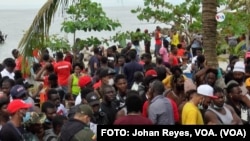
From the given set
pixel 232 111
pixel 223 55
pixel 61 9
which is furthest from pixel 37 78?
pixel 223 55

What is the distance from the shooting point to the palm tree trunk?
11.2 metres

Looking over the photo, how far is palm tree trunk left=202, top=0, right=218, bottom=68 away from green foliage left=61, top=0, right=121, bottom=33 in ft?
17.5

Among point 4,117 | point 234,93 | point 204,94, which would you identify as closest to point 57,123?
point 4,117

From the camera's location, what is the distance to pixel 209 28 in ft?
37.1

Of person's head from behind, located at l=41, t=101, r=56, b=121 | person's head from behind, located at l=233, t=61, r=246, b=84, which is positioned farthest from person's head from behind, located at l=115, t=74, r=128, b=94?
person's head from behind, located at l=233, t=61, r=246, b=84

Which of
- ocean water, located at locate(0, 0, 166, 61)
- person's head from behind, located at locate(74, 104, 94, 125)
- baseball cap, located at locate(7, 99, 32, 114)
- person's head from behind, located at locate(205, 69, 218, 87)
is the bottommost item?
ocean water, located at locate(0, 0, 166, 61)

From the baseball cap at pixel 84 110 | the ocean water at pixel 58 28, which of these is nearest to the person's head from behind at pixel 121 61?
the ocean water at pixel 58 28

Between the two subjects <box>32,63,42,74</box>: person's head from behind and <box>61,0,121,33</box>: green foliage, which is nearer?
<box>32,63,42,74</box>: person's head from behind

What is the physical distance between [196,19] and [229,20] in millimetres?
1157

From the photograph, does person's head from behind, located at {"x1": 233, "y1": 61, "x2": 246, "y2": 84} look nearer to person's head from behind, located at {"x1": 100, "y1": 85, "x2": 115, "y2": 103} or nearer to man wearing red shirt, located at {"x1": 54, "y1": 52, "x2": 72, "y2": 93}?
person's head from behind, located at {"x1": 100, "y1": 85, "x2": 115, "y2": 103}

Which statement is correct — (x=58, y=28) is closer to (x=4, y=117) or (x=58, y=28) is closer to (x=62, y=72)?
(x=62, y=72)

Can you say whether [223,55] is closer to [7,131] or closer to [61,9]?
[61,9]

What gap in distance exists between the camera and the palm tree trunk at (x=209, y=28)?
11.2m

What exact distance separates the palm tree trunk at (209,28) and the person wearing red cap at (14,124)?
15.4 feet
